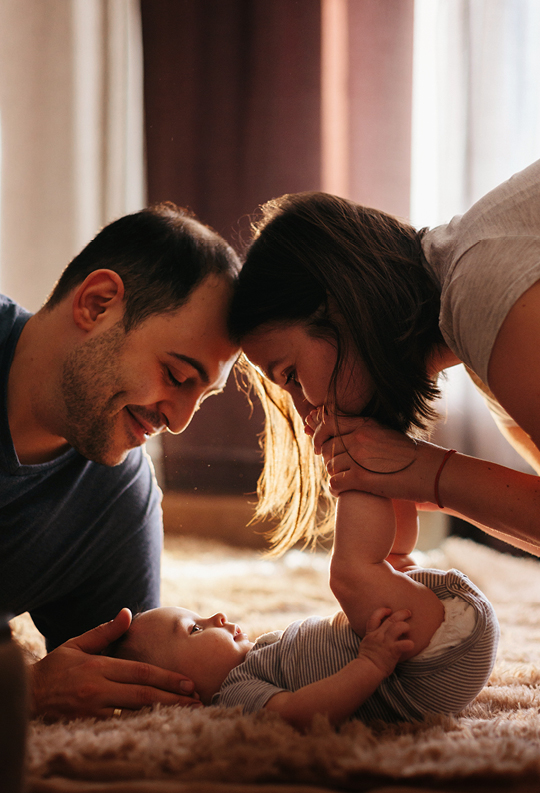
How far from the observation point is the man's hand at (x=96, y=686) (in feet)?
2.78

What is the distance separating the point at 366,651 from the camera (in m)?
0.81

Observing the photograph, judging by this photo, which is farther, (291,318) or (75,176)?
(75,176)

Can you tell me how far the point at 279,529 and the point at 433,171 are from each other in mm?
1483

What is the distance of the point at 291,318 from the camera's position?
40.1 inches

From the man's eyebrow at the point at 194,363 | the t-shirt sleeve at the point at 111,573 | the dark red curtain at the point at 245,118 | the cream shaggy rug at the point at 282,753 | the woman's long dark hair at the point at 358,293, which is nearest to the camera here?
the cream shaggy rug at the point at 282,753

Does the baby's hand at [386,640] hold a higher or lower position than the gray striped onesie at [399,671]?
higher

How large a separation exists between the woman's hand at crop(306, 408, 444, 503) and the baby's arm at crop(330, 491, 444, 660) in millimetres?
36

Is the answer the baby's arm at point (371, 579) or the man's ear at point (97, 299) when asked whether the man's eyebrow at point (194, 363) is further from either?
the baby's arm at point (371, 579)

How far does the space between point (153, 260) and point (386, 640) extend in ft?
2.59

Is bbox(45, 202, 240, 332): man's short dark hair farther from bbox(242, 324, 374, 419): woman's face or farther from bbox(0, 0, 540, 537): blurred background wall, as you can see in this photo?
bbox(0, 0, 540, 537): blurred background wall

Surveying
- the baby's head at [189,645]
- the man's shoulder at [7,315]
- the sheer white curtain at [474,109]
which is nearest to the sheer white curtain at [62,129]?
the man's shoulder at [7,315]

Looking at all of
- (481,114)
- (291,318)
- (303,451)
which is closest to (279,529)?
(303,451)

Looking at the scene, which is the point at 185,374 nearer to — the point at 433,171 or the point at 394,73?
the point at 433,171

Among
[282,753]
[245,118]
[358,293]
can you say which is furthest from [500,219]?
[245,118]
